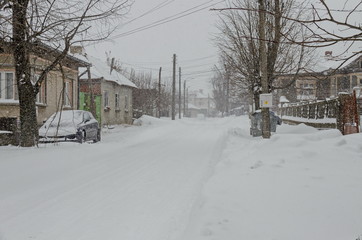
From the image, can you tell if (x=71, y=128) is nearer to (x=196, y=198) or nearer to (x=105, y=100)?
(x=196, y=198)

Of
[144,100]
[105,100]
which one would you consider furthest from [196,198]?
[144,100]

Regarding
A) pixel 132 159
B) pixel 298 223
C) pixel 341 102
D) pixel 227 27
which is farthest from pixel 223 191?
pixel 227 27

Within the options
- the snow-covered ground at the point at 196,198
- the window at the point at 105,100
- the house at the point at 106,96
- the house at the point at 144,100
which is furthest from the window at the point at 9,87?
the house at the point at 144,100

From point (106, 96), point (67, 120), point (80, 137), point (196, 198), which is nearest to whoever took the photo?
point (196, 198)

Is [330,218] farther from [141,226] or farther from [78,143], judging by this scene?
[78,143]

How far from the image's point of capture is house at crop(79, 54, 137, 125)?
26.5 meters

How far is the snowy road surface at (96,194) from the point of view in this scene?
13.1 feet

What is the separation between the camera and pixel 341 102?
35.1 feet

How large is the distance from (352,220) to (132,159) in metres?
6.71

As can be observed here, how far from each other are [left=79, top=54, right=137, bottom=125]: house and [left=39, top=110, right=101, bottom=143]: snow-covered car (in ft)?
33.2

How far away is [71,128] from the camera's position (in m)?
13.0

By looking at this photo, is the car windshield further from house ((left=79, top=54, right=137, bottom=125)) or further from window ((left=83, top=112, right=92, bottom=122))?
house ((left=79, top=54, right=137, bottom=125))

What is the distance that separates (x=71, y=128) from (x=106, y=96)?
16849 millimetres

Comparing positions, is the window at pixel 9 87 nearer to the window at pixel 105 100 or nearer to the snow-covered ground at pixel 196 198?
the snow-covered ground at pixel 196 198
